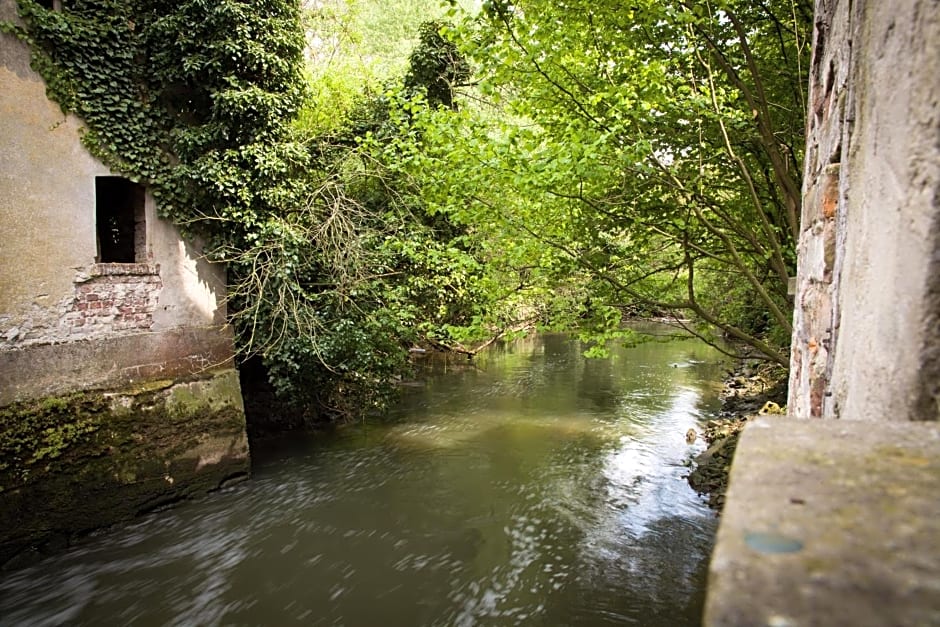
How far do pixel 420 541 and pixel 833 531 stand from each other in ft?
20.7

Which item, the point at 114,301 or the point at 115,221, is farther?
the point at 115,221

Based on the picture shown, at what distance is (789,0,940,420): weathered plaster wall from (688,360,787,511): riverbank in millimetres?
2765

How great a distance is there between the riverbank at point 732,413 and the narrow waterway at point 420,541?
1.16 ft

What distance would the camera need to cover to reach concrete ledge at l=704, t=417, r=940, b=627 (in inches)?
29.3

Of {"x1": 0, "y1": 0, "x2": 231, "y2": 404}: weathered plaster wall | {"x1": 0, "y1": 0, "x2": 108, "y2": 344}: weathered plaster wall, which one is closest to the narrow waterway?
{"x1": 0, "y1": 0, "x2": 231, "y2": 404}: weathered plaster wall

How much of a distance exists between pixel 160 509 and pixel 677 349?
1966 centimetres

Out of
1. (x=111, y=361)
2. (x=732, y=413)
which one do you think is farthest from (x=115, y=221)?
(x=732, y=413)

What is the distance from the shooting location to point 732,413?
1174cm

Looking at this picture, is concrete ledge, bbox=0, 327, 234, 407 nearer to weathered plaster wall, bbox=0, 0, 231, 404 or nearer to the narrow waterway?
weathered plaster wall, bbox=0, 0, 231, 404

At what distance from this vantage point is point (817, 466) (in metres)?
1.14

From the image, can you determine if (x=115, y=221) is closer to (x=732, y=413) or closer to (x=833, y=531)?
(x=833, y=531)

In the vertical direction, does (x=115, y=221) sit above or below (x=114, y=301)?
above

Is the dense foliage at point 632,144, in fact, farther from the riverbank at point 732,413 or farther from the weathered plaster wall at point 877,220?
the weathered plaster wall at point 877,220

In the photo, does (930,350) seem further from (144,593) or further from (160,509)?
(160,509)
